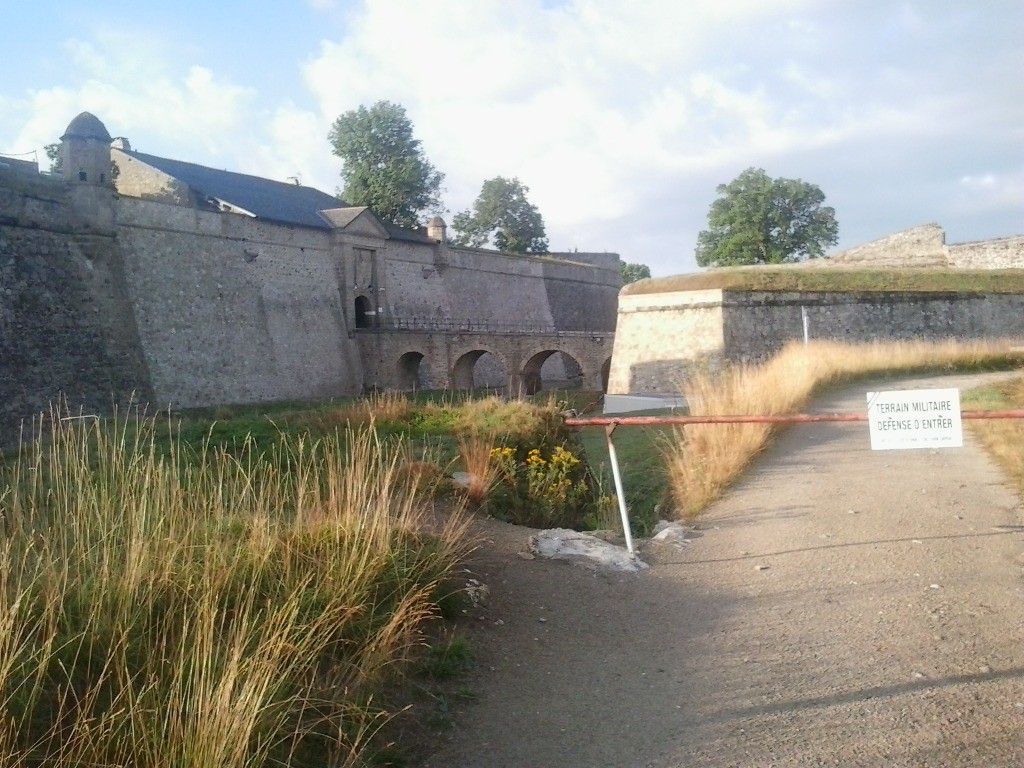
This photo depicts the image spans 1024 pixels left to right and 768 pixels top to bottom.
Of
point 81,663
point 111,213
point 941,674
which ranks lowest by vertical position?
point 941,674

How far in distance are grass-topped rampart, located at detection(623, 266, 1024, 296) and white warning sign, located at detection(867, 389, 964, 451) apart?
66.0ft

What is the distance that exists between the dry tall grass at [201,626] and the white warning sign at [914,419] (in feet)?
8.64

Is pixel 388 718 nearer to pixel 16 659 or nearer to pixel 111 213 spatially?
pixel 16 659

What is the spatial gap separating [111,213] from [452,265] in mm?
19198

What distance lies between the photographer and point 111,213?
88.5 ft

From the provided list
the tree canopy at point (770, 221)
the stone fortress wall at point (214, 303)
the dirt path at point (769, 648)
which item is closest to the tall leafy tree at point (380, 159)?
the stone fortress wall at point (214, 303)

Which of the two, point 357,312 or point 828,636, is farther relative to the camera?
point 357,312

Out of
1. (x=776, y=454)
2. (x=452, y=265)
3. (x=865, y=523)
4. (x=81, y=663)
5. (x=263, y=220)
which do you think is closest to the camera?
(x=81, y=663)

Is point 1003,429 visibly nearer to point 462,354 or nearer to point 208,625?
point 208,625

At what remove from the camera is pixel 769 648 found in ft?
14.5

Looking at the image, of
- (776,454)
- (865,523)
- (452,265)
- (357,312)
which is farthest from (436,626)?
(452,265)

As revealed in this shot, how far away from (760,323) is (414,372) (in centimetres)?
1787

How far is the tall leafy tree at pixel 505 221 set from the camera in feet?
201

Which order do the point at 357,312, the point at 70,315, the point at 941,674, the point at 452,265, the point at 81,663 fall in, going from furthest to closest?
the point at 452,265, the point at 357,312, the point at 70,315, the point at 941,674, the point at 81,663
